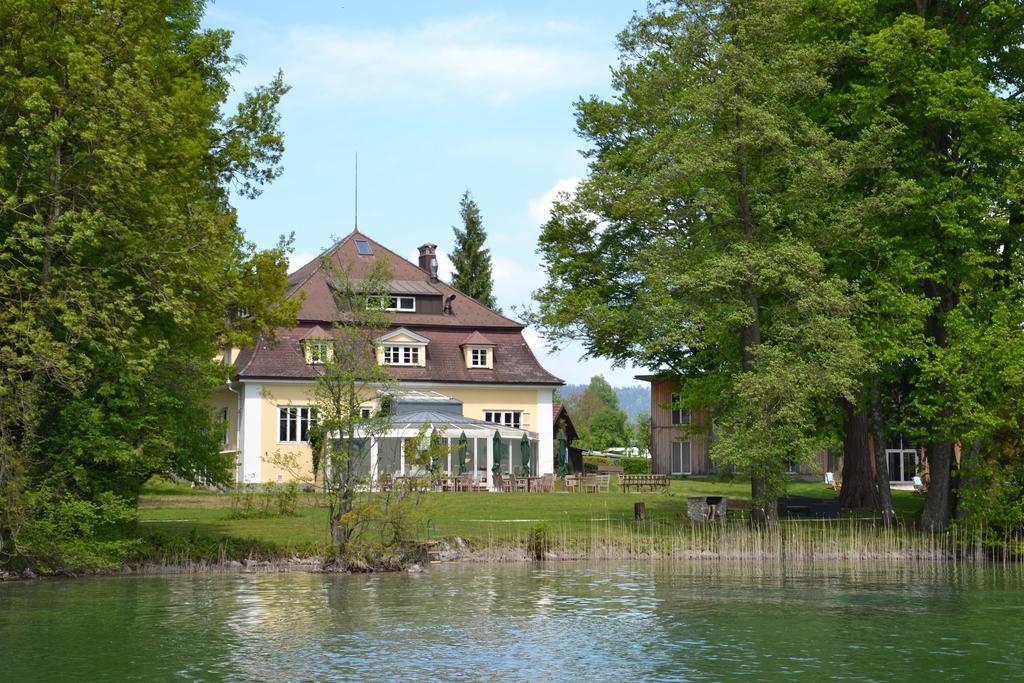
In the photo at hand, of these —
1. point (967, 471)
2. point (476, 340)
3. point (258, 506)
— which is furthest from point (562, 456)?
point (967, 471)

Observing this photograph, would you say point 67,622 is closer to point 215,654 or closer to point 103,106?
point 215,654

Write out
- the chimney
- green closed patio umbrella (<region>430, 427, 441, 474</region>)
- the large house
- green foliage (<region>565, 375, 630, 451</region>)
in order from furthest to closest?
green foliage (<region>565, 375, 630, 451</region>)
the chimney
the large house
green closed patio umbrella (<region>430, 427, 441, 474</region>)

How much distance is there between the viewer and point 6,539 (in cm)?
2403

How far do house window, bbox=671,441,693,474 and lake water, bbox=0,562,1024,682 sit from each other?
1540 inches

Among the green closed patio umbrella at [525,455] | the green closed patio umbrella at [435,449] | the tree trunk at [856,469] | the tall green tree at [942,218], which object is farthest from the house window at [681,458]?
the green closed patio umbrella at [435,449]

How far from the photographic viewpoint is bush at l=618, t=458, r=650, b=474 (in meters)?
70.8

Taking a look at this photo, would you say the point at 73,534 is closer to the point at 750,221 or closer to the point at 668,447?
the point at 750,221

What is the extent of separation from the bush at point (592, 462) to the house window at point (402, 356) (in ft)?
59.2

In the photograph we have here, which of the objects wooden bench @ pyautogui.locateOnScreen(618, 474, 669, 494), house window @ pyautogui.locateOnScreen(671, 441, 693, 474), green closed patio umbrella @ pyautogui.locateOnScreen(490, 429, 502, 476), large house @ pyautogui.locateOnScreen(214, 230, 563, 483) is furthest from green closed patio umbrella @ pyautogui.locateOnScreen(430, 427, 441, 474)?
house window @ pyautogui.locateOnScreen(671, 441, 693, 474)

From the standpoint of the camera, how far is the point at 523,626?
1850 centimetres

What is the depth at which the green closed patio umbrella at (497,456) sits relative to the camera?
46.2 metres

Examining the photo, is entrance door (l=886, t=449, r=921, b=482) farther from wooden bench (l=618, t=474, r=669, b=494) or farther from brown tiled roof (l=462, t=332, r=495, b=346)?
brown tiled roof (l=462, t=332, r=495, b=346)

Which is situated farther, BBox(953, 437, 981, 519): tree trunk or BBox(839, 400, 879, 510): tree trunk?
BBox(839, 400, 879, 510): tree trunk

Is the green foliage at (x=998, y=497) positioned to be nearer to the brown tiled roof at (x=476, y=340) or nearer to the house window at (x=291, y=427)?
the brown tiled roof at (x=476, y=340)
